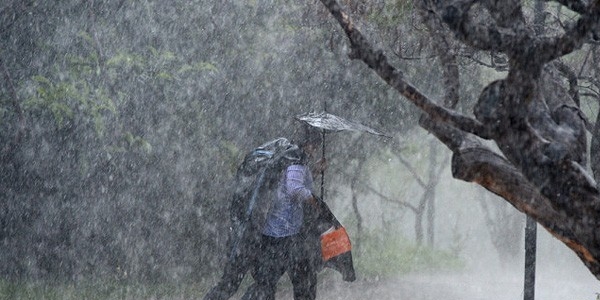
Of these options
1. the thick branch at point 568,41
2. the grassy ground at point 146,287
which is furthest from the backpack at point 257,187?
the thick branch at point 568,41

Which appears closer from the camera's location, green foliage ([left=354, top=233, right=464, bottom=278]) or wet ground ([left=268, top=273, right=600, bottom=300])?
wet ground ([left=268, top=273, right=600, bottom=300])

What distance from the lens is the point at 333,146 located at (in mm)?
14883

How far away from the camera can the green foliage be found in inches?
634

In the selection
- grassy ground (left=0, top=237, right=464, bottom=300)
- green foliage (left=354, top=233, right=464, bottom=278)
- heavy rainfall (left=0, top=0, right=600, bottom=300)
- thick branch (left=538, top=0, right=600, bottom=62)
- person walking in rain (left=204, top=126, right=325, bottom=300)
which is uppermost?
thick branch (left=538, top=0, right=600, bottom=62)

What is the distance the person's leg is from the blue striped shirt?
12 centimetres

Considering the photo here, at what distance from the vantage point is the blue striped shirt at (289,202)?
26.4 ft

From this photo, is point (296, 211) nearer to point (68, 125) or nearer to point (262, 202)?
point (262, 202)

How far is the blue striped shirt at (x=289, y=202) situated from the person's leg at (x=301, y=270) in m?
0.12

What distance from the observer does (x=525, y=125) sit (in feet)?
15.8

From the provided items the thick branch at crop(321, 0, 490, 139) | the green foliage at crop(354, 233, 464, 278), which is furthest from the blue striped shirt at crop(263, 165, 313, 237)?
the green foliage at crop(354, 233, 464, 278)

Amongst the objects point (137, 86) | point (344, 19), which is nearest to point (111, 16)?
point (137, 86)

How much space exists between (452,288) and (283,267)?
286 inches

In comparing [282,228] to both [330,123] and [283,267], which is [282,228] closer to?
[283,267]

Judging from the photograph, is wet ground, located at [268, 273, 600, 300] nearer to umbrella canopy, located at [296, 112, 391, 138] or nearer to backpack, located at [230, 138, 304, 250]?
umbrella canopy, located at [296, 112, 391, 138]
